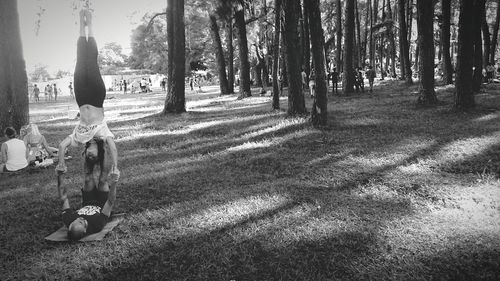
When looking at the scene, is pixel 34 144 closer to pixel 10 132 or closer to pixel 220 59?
pixel 10 132

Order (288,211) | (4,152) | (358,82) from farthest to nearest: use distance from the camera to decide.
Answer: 1. (358,82)
2. (4,152)
3. (288,211)

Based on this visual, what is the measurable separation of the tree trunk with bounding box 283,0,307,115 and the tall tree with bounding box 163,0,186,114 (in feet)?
18.5

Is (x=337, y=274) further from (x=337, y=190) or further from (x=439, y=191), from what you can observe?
(x=439, y=191)

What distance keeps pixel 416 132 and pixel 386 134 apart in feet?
2.84

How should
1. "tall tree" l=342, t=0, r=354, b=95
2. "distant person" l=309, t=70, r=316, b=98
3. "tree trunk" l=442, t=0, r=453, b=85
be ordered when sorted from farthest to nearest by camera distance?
1. "tree trunk" l=442, t=0, r=453, b=85
2. "tall tree" l=342, t=0, r=354, b=95
3. "distant person" l=309, t=70, r=316, b=98

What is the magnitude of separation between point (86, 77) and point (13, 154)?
18.2 ft

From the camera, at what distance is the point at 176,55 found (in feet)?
54.5

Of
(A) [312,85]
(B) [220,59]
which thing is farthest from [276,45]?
(B) [220,59]

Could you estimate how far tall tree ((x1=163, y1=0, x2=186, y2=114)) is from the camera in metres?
16.5

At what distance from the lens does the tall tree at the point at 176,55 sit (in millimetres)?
16469

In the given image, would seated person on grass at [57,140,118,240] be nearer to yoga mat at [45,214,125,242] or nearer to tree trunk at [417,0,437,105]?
yoga mat at [45,214,125,242]

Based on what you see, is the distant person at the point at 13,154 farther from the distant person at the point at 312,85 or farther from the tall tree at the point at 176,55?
the tall tree at the point at 176,55

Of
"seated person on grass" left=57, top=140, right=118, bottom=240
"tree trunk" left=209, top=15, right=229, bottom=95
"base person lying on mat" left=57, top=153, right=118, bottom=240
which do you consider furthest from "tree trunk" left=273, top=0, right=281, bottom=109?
"tree trunk" left=209, top=15, right=229, bottom=95

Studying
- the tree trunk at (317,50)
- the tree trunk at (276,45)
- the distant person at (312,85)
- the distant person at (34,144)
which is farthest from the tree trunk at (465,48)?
the distant person at (34,144)
